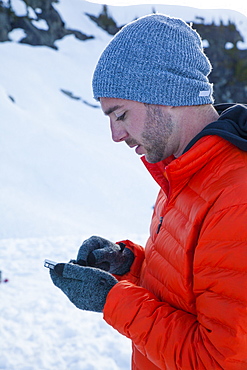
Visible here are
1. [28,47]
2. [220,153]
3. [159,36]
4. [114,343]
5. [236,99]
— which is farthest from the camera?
[236,99]

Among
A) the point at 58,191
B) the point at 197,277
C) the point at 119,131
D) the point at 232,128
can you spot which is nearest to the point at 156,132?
the point at 119,131

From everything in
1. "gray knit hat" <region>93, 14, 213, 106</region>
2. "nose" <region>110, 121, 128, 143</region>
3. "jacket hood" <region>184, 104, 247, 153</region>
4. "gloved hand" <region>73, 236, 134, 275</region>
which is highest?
"gray knit hat" <region>93, 14, 213, 106</region>

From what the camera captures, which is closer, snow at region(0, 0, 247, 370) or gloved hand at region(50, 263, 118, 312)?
gloved hand at region(50, 263, 118, 312)

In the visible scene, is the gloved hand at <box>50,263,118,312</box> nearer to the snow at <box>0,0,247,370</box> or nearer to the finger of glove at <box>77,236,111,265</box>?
the finger of glove at <box>77,236,111,265</box>

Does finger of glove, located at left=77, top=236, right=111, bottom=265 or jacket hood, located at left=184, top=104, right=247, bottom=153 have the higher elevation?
jacket hood, located at left=184, top=104, right=247, bottom=153

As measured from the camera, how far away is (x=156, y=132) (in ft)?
4.94

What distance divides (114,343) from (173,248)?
8.69 ft

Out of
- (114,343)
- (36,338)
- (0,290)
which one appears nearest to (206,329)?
(114,343)

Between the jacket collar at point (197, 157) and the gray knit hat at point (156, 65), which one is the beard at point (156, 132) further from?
the jacket collar at point (197, 157)

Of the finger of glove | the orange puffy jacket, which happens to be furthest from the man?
the finger of glove

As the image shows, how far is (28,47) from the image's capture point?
25.0 meters

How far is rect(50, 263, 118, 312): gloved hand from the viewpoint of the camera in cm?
154

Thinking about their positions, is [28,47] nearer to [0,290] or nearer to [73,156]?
[73,156]

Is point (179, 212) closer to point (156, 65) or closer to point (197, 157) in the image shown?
point (197, 157)
